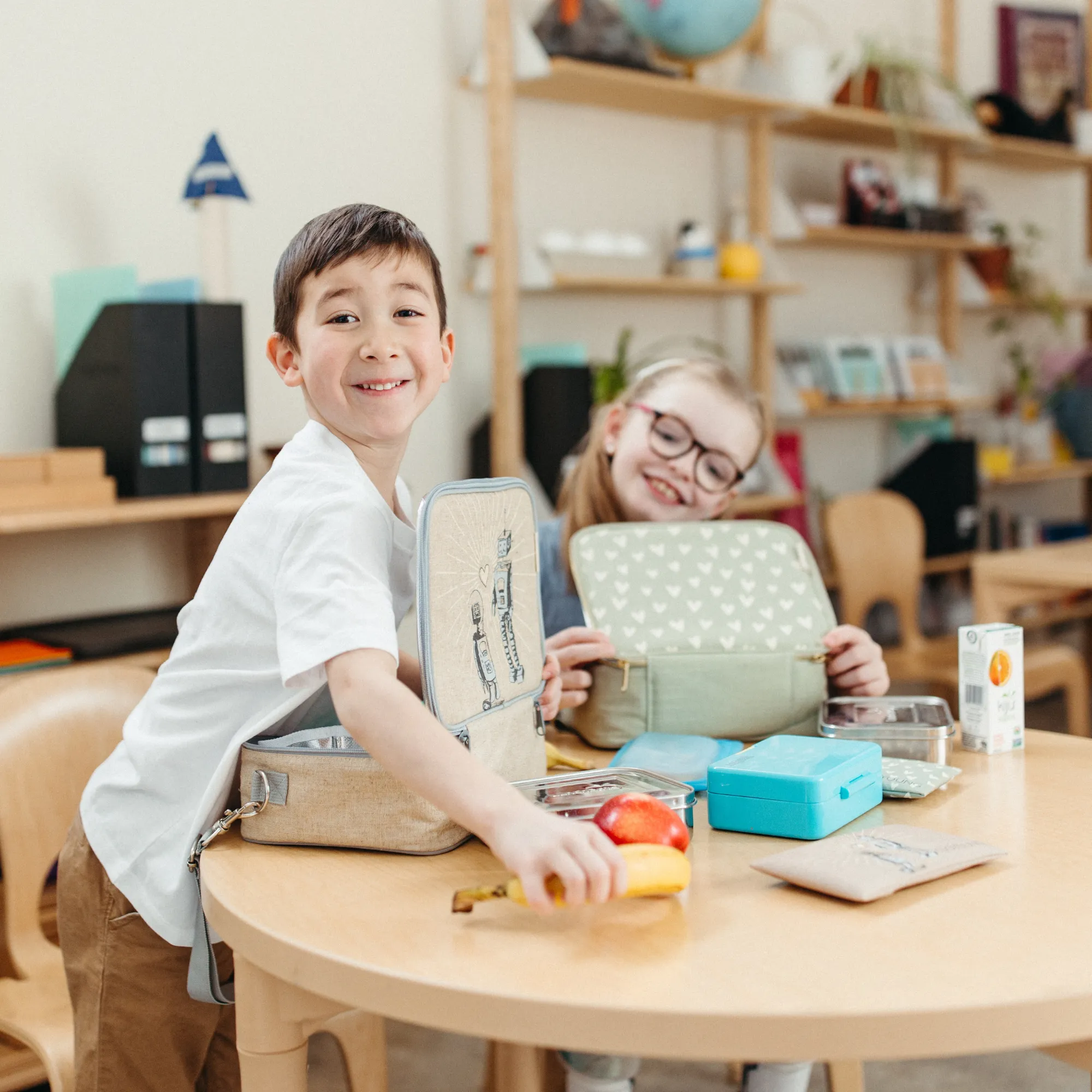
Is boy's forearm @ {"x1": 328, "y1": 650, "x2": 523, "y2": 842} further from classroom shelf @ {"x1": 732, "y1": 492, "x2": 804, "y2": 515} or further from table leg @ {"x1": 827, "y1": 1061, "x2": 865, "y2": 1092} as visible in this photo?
classroom shelf @ {"x1": 732, "y1": 492, "x2": 804, "y2": 515}

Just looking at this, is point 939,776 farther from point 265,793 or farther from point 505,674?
point 265,793

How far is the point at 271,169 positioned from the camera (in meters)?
2.83

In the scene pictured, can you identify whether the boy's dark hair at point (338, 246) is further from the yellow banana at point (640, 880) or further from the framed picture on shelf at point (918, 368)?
the framed picture on shelf at point (918, 368)

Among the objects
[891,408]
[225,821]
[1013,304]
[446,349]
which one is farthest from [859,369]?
[225,821]

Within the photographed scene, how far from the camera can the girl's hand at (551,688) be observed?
1234mm

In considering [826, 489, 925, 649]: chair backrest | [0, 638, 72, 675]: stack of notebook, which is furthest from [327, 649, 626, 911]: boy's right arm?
[826, 489, 925, 649]: chair backrest

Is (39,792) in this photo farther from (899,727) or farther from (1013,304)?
(1013,304)

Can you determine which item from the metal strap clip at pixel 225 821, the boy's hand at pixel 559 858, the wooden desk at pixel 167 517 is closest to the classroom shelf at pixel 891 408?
the wooden desk at pixel 167 517

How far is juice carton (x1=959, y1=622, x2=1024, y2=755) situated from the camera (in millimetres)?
1310

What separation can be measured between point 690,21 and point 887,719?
2.46m

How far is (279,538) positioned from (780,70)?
10.2 ft

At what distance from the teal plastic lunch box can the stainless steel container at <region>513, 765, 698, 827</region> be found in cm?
4

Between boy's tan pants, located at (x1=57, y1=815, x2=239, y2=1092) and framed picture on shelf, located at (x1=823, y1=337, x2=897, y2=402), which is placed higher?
framed picture on shelf, located at (x1=823, y1=337, x2=897, y2=402)

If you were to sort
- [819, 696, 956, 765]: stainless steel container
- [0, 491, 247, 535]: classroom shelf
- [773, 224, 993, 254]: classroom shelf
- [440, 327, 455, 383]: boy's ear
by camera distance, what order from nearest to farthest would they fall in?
[440, 327, 455, 383]: boy's ear, [819, 696, 956, 765]: stainless steel container, [0, 491, 247, 535]: classroom shelf, [773, 224, 993, 254]: classroom shelf
